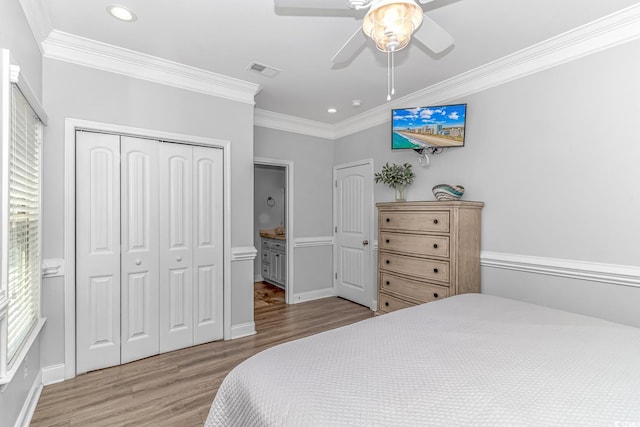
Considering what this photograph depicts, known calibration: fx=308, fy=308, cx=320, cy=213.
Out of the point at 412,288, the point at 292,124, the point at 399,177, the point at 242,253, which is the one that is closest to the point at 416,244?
the point at 412,288

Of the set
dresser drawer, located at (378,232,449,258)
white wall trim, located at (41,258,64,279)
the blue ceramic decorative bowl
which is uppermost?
the blue ceramic decorative bowl

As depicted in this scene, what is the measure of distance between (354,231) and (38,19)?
148 inches

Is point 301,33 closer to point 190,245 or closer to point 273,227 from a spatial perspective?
point 190,245

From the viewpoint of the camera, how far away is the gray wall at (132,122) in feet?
7.82

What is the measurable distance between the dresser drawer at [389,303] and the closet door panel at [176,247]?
1.96 meters

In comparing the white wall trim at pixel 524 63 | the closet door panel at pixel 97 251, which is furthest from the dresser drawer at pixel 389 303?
the closet door panel at pixel 97 251

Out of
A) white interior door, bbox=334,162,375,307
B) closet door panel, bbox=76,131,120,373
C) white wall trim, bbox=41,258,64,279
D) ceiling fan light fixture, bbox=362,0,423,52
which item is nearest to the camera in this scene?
ceiling fan light fixture, bbox=362,0,423,52

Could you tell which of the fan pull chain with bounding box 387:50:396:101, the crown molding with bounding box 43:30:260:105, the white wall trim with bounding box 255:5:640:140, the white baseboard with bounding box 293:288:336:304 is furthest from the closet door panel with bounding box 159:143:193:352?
the fan pull chain with bounding box 387:50:396:101

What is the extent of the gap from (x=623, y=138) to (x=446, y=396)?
2366mm

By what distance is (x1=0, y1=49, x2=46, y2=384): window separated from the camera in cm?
146

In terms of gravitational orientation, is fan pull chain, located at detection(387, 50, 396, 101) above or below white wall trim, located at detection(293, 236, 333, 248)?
above

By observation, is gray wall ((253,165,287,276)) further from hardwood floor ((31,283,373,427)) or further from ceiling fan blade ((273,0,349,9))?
ceiling fan blade ((273,0,349,9))

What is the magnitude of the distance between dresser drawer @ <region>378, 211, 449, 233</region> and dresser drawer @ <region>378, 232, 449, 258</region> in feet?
0.23

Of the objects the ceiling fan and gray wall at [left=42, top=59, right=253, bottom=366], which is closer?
the ceiling fan
